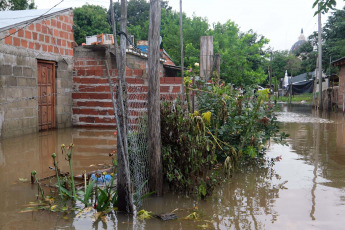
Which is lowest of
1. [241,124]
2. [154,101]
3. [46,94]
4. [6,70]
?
[241,124]

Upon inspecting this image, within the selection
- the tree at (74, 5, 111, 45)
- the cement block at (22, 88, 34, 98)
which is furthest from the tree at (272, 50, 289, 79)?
the cement block at (22, 88, 34, 98)

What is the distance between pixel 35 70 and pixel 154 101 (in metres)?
6.30

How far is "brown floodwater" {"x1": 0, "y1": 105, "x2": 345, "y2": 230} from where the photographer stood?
3555 millimetres

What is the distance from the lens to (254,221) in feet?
12.0

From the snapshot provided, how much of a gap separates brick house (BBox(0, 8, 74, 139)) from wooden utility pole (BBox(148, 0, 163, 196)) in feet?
15.7

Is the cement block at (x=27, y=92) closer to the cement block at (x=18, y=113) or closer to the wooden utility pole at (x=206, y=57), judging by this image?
the cement block at (x=18, y=113)

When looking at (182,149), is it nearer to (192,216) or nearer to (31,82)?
(192,216)

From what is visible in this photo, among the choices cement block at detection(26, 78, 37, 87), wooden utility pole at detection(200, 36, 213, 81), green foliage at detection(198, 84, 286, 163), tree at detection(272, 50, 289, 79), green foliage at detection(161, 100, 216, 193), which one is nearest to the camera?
green foliage at detection(161, 100, 216, 193)

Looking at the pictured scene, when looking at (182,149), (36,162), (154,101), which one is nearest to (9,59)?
(36,162)

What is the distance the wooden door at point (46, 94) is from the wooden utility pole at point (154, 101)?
636 centimetres

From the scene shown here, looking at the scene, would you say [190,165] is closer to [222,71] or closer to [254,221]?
[254,221]

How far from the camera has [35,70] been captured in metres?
9.36

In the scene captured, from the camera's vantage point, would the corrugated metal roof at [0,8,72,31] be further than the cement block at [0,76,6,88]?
Yes

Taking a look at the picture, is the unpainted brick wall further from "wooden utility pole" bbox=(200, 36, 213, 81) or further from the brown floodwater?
the brown floodwater
